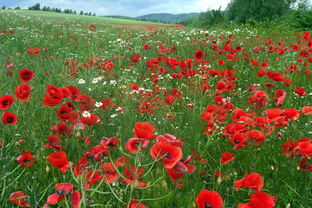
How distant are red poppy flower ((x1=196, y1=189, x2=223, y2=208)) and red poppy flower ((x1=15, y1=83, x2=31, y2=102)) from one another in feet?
5.06

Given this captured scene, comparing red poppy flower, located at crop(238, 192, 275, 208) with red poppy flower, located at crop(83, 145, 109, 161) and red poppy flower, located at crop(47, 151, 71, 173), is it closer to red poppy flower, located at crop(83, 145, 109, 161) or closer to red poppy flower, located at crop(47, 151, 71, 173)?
red poppy flower, located at crop(83, 145, 109, 161)

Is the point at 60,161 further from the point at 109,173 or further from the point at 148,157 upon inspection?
the point at 148,157

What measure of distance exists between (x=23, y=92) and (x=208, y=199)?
1606 mm

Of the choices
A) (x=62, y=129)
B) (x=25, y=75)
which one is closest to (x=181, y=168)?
(x=62, y=129)

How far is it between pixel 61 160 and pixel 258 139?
1.19 metres

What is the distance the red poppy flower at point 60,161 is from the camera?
1495 millimetres

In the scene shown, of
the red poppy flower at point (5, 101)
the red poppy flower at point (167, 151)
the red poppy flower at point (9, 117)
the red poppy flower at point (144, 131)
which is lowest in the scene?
the red poppy flower at point (9, 117)

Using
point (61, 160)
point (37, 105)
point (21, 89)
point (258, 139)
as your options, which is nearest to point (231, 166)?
Result: point (258, 139)

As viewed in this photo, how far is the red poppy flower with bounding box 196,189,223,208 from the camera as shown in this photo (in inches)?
45.2

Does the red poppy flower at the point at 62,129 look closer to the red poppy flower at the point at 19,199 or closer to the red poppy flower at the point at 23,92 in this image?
the red poppy flower at the point at 23,92

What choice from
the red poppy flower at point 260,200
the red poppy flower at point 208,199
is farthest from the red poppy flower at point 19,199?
the red poppy flower at point 260,200

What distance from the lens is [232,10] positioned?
1292 inches

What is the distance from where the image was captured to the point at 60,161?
152 cm

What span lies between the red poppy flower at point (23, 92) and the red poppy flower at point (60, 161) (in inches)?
31.1
